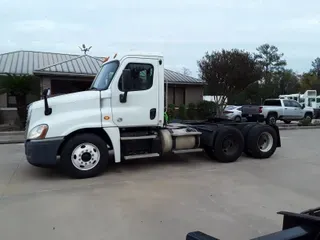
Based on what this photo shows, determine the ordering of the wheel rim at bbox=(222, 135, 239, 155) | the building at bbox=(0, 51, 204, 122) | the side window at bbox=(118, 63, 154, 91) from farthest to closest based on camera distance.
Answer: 1. the building at bbox=(0, 51, 204, 122)
2. the wheel rim at bbox=(222, 135, 239, 155)
3. the side window at bbox=(118, 63, 154, 91)

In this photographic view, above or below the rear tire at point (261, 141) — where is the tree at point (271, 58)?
above

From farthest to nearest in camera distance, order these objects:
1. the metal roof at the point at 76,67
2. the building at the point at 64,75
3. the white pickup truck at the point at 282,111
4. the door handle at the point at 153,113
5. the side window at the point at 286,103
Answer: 1. the side window at the point at 286,103
2. the white pickup truck at the point at 282,111
3. the building at the point at 64,75
4. the metal roof at the point at 76,67
5. the door handle at the point at 153,113

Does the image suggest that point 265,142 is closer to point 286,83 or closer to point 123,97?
point 123,97

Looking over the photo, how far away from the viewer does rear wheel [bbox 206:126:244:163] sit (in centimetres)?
821

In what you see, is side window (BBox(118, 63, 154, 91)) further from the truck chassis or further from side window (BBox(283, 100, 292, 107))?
side window (BBox(283, 100, 292, 107))

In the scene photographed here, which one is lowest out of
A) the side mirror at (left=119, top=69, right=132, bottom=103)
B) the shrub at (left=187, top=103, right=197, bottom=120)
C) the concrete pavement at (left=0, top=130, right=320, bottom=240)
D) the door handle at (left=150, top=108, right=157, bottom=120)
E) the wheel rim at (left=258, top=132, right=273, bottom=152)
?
the concrete pavement at (left=0, top=130, right=320, bottom=240)

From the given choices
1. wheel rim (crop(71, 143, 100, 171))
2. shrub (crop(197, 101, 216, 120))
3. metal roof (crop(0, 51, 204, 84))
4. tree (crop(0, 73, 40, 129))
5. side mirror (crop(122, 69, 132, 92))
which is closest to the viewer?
wheel rim (crop(71, 143, 100, 171))

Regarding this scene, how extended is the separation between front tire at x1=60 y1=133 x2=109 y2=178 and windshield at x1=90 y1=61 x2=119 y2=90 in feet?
4.02

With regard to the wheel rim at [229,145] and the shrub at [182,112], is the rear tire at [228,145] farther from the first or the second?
the shrub at [182,112]

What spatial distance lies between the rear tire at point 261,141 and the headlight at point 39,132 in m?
5.44

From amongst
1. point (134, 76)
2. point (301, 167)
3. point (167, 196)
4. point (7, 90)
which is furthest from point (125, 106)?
point (7, 90)

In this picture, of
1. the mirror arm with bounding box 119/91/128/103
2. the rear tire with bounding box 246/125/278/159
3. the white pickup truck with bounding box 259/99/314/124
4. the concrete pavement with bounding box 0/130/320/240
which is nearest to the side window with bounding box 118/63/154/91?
the mirror arm with bounding box 119/91/128/103

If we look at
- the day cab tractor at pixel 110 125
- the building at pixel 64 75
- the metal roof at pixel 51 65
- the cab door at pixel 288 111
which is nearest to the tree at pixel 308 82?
the cab door at pixel 288 111

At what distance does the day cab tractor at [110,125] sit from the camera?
21.5 ft
